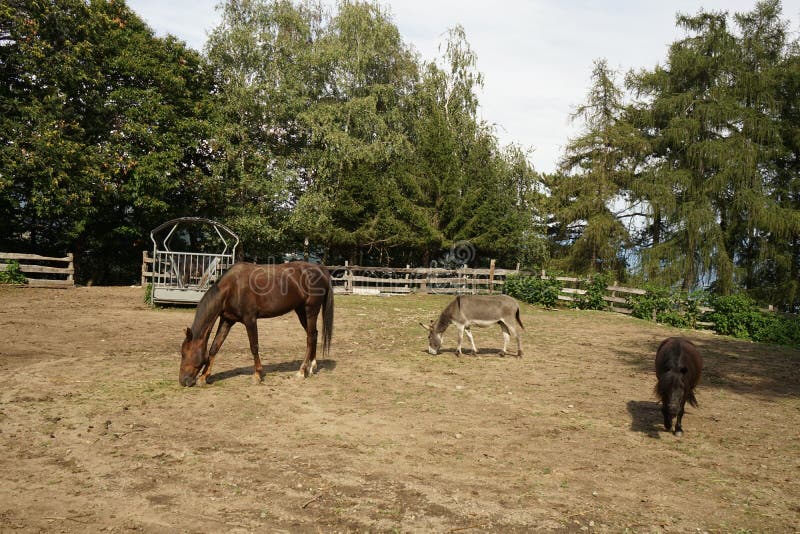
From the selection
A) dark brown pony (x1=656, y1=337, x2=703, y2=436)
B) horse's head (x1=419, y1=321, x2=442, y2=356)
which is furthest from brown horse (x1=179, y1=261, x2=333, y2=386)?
dark brown pony (x1=656, y1=337, x2=703, y2=436)

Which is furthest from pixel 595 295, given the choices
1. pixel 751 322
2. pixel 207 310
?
pixel 207 310

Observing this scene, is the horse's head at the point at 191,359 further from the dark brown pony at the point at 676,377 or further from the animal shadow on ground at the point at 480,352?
the dark brown pony at the point at 676,377

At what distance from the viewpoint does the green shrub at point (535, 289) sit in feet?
92.2

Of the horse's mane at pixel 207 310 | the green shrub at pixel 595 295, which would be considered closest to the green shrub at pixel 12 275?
the horse's mane at pixel 207 310

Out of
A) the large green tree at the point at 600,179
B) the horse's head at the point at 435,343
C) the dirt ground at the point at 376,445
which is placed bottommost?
the dirt ground at the point at 376,445

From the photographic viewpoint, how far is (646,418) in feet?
29.2

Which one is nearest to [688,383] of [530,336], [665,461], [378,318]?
[665,461]

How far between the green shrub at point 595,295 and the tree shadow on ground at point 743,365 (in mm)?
6756

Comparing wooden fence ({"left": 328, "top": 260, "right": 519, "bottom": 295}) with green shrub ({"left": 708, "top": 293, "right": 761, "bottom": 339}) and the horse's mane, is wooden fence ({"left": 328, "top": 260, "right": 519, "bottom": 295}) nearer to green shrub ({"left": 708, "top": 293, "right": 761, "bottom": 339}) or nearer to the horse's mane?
green shrub ({"left": 708, "top": 293, "right": 761, "bottom": 339})

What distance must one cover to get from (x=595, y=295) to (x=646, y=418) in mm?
19126

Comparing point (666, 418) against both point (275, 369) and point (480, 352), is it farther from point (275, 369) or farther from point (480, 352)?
point (275, 369)

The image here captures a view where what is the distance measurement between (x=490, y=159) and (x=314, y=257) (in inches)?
541

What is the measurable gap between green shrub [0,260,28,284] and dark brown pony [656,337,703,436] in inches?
984

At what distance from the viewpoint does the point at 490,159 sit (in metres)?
38.0
